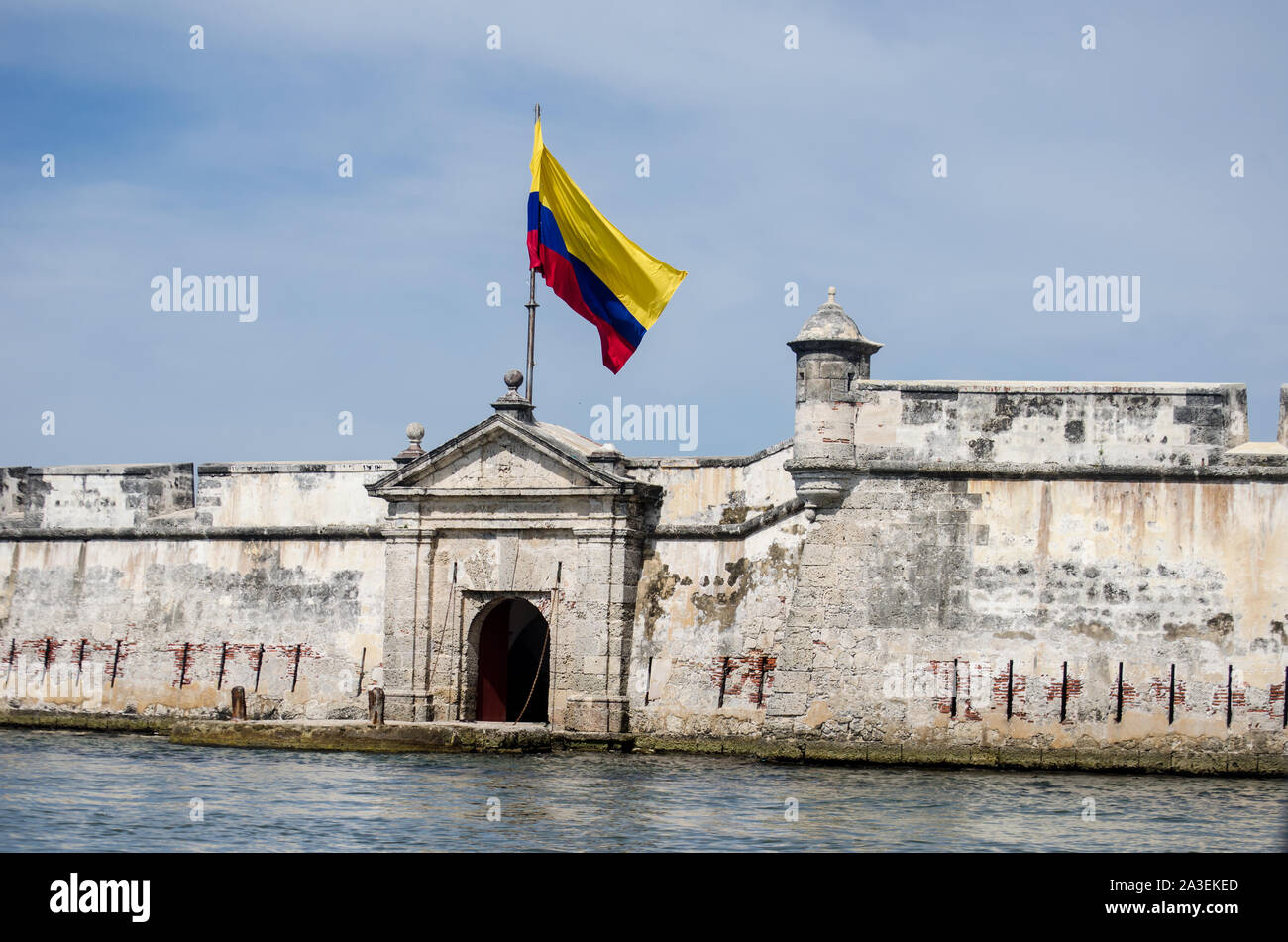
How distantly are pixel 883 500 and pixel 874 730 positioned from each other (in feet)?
8.68

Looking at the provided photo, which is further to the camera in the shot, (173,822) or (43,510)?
(43,510)

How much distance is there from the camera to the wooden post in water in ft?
73.7

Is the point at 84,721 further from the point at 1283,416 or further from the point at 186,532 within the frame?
the point at 1283,416

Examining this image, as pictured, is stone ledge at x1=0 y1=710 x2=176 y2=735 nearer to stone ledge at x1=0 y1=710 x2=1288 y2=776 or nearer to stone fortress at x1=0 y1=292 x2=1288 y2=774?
stone fortress at x1=0 y1=292 x2=1288 y2=774

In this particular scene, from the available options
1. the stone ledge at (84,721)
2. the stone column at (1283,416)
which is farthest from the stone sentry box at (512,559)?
the stone column at (1283,416)

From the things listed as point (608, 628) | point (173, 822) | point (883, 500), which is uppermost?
point (883, 500)

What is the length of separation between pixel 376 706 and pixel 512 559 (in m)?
2.54

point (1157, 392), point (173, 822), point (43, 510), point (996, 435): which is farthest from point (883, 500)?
point (43, 510)

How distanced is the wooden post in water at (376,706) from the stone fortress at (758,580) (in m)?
0.27

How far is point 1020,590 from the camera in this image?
2009cm

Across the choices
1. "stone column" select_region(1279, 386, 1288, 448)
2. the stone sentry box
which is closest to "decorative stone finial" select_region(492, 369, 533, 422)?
the stone sentry box

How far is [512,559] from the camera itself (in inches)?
908

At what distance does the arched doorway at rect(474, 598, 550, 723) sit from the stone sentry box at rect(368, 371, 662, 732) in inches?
10.9
